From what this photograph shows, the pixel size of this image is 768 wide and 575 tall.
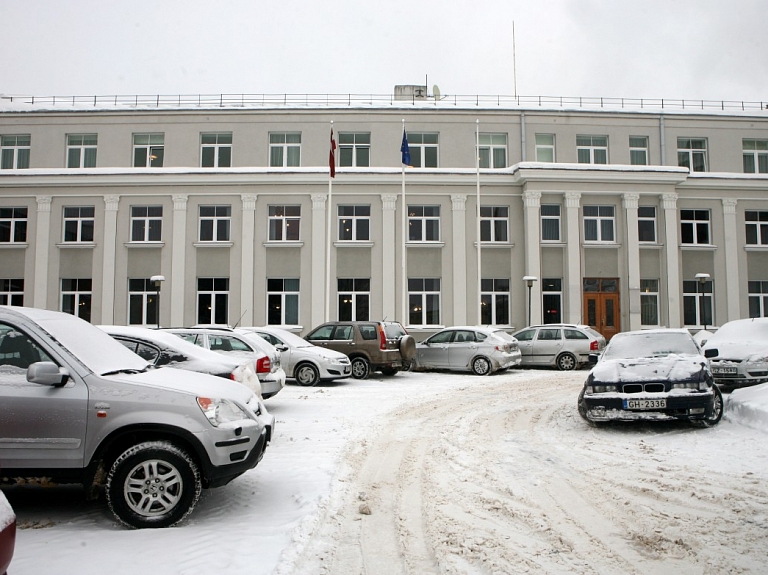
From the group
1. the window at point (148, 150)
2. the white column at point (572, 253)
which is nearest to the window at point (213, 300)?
the window at point (148, 150)

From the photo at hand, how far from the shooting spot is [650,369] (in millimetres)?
9297

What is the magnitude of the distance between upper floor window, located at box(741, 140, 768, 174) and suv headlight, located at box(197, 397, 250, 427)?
104 feet

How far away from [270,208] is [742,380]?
20681 millimetres

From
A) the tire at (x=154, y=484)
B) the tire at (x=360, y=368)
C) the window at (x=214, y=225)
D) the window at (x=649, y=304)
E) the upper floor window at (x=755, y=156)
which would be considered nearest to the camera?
the tire at (x=154, y=484)

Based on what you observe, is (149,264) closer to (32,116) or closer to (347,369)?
(32,116)

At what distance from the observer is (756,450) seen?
25.2ft

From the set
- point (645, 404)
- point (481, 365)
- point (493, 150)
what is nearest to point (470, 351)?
point (481, 365)

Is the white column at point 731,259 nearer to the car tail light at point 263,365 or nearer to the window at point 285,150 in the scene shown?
the window at point 285,150

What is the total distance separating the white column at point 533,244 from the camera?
27094 millimetres

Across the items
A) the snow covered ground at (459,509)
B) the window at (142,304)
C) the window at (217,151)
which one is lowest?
the snow covered ground at (459,509)

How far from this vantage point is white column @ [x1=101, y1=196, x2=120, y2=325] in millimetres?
27594

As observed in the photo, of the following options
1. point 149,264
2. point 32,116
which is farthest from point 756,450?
point 32,116

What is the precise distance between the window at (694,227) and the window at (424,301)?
11.7m

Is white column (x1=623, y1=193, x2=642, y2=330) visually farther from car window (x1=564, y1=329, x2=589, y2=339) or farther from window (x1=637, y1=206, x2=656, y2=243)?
car window (x1=564, y1=329, x2=589, y2=339)
